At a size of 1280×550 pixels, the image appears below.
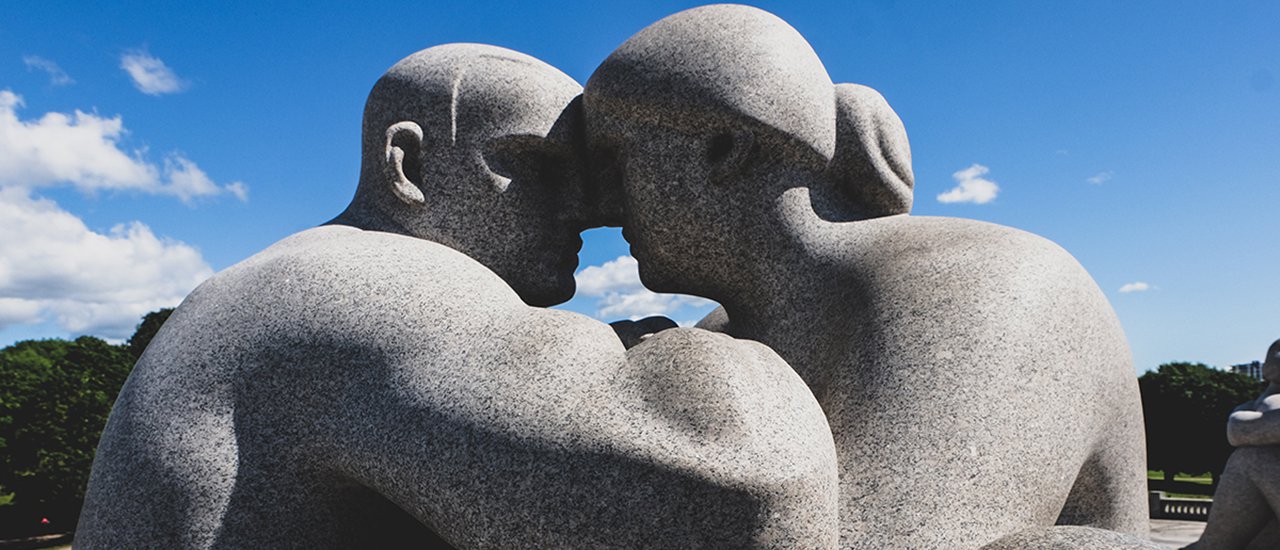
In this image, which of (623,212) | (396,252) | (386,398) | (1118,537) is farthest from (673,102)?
(1118,537)

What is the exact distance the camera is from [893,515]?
378 centimetres

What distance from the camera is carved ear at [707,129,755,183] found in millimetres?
5211

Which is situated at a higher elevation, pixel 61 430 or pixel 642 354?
pixel 642 354

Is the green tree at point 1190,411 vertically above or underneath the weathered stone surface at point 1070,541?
above

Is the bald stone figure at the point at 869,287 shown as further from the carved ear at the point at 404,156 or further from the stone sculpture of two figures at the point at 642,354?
the carved ear at the point at 404,156

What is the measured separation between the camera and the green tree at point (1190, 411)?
1395 inches

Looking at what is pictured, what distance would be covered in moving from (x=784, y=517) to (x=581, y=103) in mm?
3214

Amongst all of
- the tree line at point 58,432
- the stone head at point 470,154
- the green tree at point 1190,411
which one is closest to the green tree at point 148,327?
the tree line at point 58,432

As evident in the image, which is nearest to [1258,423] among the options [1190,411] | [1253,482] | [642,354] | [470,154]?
[1253,482]

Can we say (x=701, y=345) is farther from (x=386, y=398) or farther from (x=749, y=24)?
(x=749, y=24)

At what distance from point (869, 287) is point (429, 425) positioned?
2.44 metres

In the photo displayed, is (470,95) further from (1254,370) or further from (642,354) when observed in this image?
(1254,370)

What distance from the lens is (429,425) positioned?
133 inches

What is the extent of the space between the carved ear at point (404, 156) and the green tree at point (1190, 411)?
123ft
